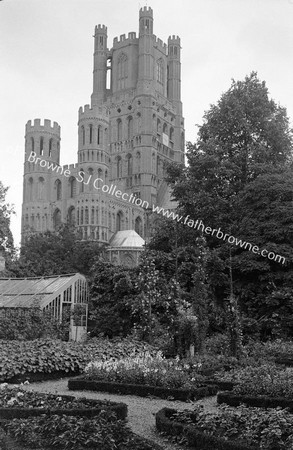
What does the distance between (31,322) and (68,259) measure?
66.2 feet

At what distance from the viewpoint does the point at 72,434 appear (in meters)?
6.18

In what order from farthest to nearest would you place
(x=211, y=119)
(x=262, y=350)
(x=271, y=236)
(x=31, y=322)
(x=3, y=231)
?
(x=3, y=231), (x=211, y=119), (x=271, y=236), (x=31, y=322), (x=262, y=350)

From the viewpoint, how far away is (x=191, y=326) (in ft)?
49.1

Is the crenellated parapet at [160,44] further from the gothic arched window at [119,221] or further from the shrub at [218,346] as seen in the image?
the shrub at [218,346]

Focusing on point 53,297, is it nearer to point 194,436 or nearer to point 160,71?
point 194,436

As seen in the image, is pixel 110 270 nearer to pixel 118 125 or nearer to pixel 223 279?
pixel 223 279

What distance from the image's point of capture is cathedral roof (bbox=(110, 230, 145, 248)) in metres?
56.5

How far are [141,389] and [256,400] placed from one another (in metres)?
2.32

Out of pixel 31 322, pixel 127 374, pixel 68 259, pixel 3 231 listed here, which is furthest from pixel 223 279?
pixel 68 259

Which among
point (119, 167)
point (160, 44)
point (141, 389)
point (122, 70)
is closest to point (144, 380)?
point (141, 389)

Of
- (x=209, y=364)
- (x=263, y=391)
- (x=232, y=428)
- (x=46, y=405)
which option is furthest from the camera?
(x=209, y=364)

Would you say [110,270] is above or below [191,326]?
above

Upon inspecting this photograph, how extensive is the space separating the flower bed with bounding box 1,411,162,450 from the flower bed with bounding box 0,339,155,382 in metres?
5.35

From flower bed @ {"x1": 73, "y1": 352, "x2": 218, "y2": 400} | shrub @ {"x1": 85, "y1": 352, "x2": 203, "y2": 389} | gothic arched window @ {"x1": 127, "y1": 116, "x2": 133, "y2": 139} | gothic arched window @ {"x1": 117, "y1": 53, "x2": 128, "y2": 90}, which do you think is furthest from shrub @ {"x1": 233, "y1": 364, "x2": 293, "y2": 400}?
gothic arched window @ {"x1": 117, "y1": 53, "x2": 128, "y2": 90}
